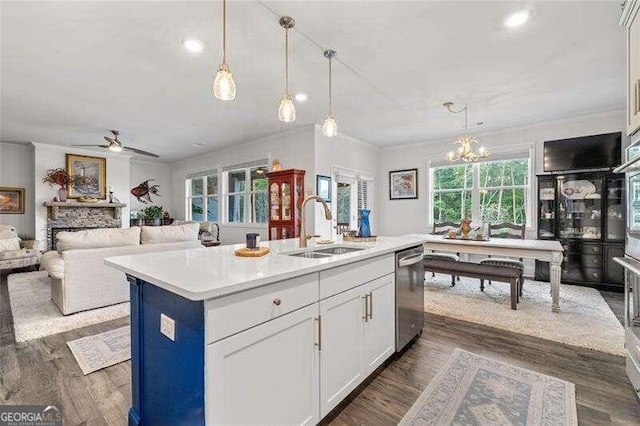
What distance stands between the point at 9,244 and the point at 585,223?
32.1ft

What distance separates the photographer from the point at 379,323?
6.78ft

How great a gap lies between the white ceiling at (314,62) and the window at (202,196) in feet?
9.14

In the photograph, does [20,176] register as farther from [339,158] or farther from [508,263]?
[508,263]

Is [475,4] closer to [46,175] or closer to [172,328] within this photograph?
[172,328]

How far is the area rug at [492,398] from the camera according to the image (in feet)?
5.44

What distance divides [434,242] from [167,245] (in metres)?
3.67

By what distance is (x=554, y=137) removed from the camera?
4.89 metres

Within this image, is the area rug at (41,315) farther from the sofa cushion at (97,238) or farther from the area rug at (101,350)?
the sofa cushion at (97,238)

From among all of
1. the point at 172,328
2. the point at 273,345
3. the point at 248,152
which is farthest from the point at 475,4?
the point at 248,152

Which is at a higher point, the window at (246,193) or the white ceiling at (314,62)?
the white ceiling at (314,62)

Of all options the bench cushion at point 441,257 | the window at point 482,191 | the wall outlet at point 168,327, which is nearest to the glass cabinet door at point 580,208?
the window at point 482,191

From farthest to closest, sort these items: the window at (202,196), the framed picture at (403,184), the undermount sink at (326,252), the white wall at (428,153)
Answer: the window at (202,196)
the framed picture at (403,184)
the white wall at (428,153)
the undermount sink at (326,252)

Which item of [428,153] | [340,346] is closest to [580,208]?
[428,153]

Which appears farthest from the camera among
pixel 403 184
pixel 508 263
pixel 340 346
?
pixel 403 184
